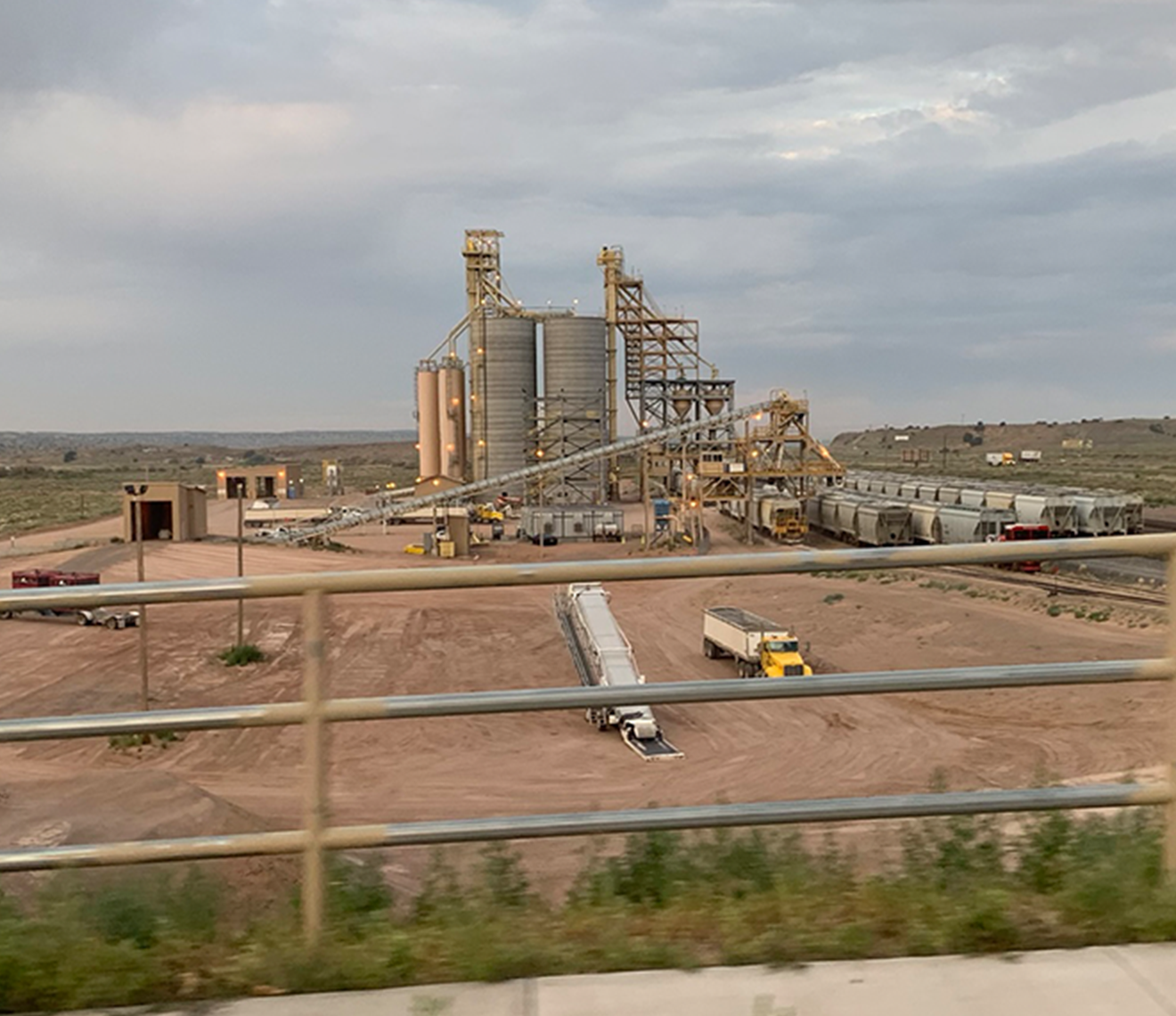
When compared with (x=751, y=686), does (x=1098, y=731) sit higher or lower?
lower

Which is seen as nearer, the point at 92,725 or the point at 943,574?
the point at 92,725

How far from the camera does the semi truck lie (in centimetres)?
1995

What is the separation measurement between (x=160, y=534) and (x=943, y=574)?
3475 centimetres

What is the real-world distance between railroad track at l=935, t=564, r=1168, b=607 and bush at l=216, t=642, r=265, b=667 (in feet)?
56.6

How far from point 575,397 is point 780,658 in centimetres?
4875

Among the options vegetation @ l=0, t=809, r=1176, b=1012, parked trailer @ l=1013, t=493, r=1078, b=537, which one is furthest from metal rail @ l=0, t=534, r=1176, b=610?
parked trailer @ l=1013, t=493, r=1078, b=537

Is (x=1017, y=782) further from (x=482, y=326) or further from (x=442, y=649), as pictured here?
(x=482, y=326)

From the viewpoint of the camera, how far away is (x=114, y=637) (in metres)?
27.5

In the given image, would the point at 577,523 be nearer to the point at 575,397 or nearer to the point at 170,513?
the point at 575,397

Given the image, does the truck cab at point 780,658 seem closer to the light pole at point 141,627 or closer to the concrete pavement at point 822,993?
the light pole at point 141,627

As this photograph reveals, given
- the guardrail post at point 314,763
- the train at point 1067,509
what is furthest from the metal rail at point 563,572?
the train at point 1067,509

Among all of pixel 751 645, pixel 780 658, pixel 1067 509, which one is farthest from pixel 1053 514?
pixel 780 658

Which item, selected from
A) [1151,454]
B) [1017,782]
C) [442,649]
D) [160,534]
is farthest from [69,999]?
[1151,454]

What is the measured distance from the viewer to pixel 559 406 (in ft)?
218
